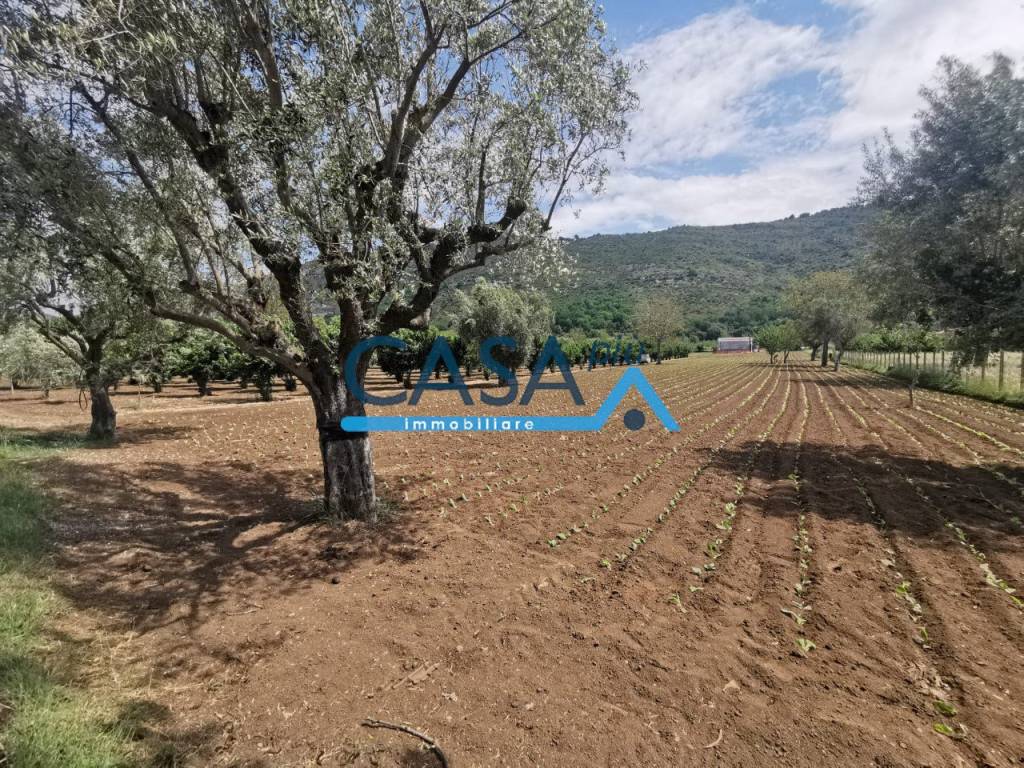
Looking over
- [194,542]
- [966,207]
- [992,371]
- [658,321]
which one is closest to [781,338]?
[658,321]

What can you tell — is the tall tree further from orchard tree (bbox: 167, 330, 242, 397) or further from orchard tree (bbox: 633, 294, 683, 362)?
orchard tree (bbox: 633, 294, 683, 362)

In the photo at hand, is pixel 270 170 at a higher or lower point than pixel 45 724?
higher

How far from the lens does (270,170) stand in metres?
6.13

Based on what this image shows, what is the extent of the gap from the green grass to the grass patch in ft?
87.3

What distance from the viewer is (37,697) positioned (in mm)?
3066

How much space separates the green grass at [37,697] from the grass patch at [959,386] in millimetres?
26610

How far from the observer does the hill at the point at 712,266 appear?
124 m

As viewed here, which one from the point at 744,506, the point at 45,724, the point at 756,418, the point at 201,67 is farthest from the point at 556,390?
the point at 45,724

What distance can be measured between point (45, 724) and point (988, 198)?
573 inches

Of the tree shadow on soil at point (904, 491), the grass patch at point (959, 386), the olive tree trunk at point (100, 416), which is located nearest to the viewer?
the tree shadow on soil at point (904, 491)

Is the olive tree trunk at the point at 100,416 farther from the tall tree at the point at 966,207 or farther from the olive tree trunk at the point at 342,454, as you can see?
the tall tree at the point at 966,207

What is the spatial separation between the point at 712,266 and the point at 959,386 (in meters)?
138

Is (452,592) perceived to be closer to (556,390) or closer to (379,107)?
(379,107)

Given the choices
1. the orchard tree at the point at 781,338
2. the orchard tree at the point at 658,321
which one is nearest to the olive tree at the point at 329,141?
the orchard tree at the point at 658,321
